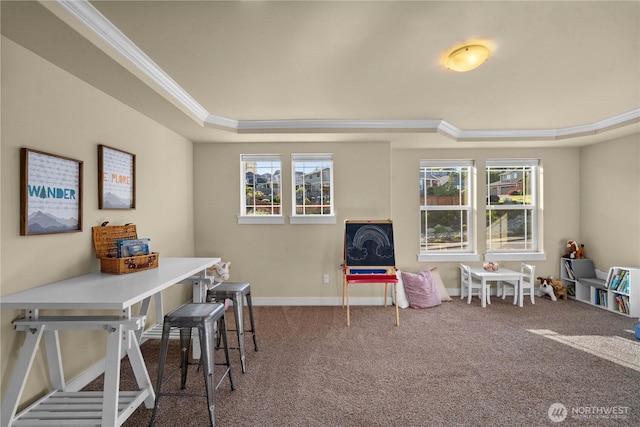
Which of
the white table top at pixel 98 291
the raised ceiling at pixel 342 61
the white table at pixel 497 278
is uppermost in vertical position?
the raised ceiling at pixel 342 61

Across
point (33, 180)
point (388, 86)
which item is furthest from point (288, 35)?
point (33, 180)

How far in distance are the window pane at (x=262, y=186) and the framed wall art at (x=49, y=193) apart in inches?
93.5

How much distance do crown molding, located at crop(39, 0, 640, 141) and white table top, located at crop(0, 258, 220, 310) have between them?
4.82ft

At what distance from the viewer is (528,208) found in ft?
16.6

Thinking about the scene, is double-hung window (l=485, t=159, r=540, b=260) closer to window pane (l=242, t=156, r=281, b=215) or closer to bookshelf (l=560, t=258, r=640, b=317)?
bookshelf (l=560, t=258, r=640, b=317)

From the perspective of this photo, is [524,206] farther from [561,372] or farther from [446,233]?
[561,372]

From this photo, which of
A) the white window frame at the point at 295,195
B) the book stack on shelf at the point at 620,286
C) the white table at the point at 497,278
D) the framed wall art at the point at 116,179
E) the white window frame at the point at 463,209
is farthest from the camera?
the white window frame at the point at 463,209

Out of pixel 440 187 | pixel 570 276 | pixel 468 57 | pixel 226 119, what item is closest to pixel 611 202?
pixel 570 276

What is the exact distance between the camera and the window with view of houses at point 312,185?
4.58 metres

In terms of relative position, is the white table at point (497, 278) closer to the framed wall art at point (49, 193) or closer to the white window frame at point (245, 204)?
the white window frame at point (245, 204)

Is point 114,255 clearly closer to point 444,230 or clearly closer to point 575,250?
point 444,230

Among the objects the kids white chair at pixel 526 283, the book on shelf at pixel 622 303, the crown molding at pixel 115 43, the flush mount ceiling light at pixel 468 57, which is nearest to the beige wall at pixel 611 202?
the book on shelf at pixel 622 303

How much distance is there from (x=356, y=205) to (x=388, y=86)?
1.92 m

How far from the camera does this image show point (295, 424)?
2.02 metres
